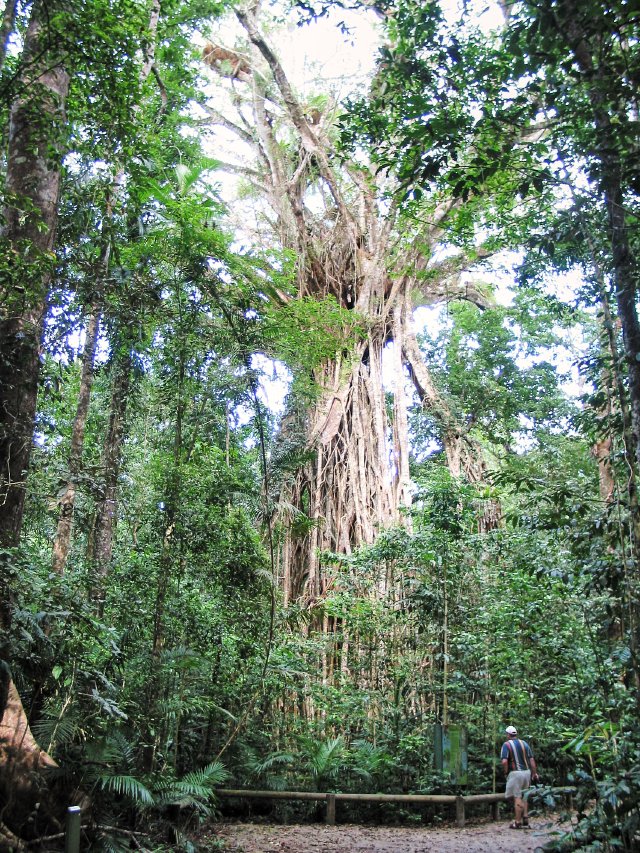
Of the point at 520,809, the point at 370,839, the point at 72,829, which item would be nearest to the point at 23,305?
the point at 72,829

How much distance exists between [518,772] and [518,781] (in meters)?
0.09

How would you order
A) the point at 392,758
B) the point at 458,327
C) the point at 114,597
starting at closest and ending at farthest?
the point at 114,597 → the point at 392,758 → the point at 458,327

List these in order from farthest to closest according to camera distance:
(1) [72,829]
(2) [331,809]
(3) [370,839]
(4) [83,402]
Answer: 1. (2) [331,809]
2. (4) [83,402]
3. (3) [370,839]
4. (1) [72,829]

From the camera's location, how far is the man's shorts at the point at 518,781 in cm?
711

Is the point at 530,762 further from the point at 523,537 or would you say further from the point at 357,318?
the point at 357,318

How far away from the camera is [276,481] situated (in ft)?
36.2

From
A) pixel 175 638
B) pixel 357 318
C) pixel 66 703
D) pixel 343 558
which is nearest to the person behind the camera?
pixel 66 703

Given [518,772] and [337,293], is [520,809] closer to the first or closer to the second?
[518,772]

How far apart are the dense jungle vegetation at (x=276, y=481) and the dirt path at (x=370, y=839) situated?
43cm

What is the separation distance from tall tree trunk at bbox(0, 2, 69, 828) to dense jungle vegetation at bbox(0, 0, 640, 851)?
22 millimetres

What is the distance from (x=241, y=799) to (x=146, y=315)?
194 inches

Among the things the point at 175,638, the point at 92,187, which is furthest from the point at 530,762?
the point at 92,187

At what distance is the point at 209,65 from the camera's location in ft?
52.2

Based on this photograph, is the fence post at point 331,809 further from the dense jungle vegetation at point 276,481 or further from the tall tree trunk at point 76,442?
the tall tree trunk at point 76,442
